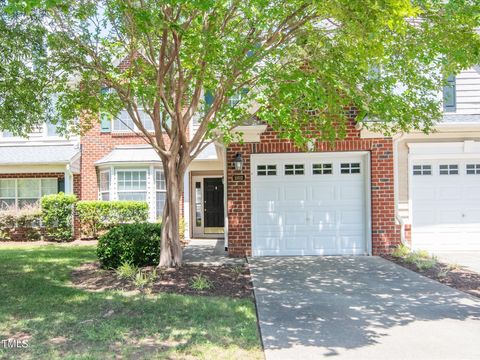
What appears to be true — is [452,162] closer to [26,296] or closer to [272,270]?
[272,270]

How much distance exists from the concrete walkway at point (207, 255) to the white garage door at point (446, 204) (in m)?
5.32

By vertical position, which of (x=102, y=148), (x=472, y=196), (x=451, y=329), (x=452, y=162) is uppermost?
(x=102, y=148)

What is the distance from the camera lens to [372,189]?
10680mm

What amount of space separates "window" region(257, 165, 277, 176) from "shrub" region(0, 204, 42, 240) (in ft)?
30.1

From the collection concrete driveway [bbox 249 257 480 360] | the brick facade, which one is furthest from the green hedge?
concrete driveway [bbox 249 257 480 360]

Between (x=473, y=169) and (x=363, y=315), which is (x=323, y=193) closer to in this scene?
(x=473, y=169)

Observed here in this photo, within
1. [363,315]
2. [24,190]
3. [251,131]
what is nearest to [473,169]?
[251,131]

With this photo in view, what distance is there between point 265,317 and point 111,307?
2.34 m

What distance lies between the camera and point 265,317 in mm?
5684

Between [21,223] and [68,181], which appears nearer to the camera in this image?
[21,223]

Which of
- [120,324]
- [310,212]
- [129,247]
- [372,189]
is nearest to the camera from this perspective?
[120,324]

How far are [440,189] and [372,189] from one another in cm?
229

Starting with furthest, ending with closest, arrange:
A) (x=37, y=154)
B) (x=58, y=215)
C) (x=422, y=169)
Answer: (x=37, y=154) < (x=58, y=215) < (x=422, y=169)

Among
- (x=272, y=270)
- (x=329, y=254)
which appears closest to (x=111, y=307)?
(x=272, y=270)
